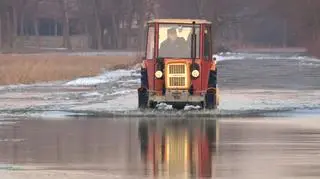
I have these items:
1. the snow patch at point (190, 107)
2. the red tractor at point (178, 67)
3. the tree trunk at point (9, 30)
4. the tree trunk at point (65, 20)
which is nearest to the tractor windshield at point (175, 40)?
the red tractor at point (178, 67)

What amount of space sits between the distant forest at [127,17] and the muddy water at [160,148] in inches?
3311

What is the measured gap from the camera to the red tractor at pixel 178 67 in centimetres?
2534

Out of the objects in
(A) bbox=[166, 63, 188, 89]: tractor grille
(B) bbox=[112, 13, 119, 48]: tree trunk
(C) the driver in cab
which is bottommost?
(B) bbox=[112, 13, 119, 48]: tree trunk

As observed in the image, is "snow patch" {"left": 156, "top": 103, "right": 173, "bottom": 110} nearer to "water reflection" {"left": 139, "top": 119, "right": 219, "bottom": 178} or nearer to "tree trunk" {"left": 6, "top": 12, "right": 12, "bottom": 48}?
"water reflection" {"left": 139, "top": 119, "right": 219, "bottom": 178}

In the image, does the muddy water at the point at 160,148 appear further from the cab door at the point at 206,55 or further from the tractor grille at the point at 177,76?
the cab door at the point at 206,55

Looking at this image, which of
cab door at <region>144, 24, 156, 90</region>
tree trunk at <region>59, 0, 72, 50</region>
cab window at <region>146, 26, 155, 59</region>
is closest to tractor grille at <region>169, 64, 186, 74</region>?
cab door at <region>144, 24, 156, 90</region>

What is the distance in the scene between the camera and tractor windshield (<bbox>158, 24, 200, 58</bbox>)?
25672 millimetres

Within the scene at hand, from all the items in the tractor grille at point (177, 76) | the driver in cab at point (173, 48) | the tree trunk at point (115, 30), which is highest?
the driver in cab at point (173, 48)

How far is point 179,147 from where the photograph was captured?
16641 mm

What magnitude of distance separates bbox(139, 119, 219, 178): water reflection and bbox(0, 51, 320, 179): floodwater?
0.05 feet

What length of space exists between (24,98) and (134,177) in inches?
779

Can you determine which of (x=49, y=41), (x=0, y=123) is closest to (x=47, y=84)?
(x=0, y=123)

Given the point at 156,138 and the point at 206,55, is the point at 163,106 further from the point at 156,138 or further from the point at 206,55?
the point at 156,138

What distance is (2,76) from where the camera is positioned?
45812mm
